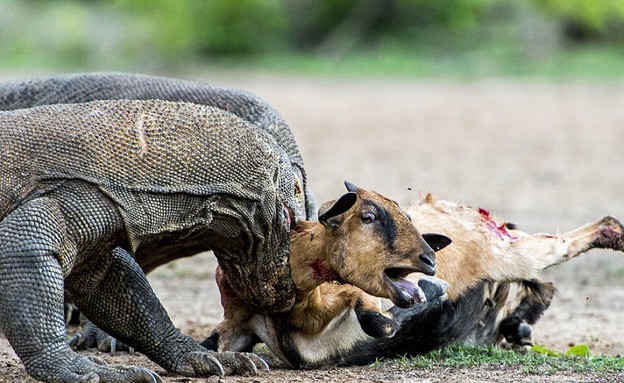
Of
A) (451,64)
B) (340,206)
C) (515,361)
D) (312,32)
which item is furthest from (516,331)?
(312,32)

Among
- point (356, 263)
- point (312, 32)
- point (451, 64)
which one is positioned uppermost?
point (312, 32)

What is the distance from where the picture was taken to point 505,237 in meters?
7.34

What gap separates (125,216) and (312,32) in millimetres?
34819

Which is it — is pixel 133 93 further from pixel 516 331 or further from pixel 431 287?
pixel 516 331

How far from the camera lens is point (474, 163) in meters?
17.5

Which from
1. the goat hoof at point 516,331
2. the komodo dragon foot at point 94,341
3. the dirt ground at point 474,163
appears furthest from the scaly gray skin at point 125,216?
the goat hoof at point 516,331

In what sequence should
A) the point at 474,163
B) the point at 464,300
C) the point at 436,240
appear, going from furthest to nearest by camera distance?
the point at 474,163, the point at 464,300, the point at 436,240

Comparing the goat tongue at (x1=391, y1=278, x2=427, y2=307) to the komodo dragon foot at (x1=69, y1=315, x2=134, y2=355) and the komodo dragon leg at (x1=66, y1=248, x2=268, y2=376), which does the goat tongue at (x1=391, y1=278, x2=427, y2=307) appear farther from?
the komodo dragon foot at (x1=69, y1=315, x2=134, y2=355)

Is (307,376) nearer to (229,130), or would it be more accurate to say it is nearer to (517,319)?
(229,130)

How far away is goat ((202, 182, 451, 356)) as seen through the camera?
5.57 metres

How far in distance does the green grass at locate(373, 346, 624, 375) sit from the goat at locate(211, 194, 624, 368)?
0.11 metres

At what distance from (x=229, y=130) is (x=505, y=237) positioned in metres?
2.22

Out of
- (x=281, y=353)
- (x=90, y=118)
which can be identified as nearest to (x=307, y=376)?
(x=281, y=353)

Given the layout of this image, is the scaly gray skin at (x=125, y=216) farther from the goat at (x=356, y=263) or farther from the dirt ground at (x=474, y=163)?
the dirt ground at (x=474, y=163)
